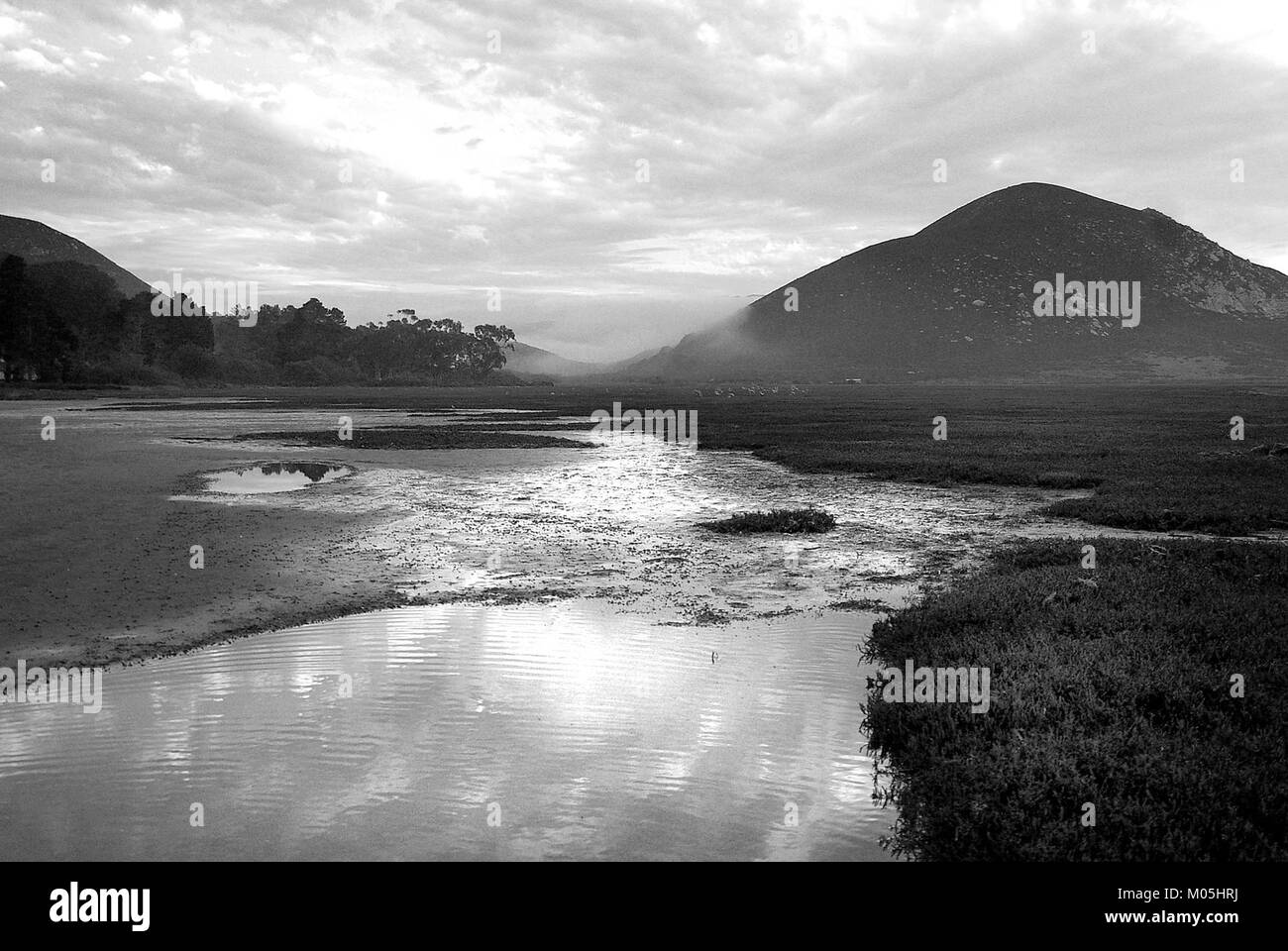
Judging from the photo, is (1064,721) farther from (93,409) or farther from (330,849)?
(93,409)

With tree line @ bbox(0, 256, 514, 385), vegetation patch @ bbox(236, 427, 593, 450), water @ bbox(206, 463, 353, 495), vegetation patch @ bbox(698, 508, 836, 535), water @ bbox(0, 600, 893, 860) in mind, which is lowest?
water @ bbox(0, 600, 893, 860)

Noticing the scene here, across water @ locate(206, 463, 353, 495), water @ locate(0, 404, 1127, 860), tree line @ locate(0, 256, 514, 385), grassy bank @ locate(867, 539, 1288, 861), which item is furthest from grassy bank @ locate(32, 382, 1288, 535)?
tree line @ locate(0, 256, 514, 385)

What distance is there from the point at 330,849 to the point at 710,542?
15.1 metres

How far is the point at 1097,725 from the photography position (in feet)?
29.0

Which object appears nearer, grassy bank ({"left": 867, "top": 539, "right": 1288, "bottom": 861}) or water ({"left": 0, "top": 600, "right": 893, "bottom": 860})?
grassy bank ({"left": 867, "top": 539, "right": 1288, "bottom": 861})

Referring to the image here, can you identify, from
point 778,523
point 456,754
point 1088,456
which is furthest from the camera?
point 1088,456

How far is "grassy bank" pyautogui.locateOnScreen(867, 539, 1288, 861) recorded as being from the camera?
22.6 ft

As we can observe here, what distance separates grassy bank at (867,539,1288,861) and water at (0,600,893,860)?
0.69m

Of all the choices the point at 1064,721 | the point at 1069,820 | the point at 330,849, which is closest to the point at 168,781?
the point at 330,849

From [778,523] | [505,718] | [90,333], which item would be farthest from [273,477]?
[90,333]

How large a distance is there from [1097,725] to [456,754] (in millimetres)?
6696

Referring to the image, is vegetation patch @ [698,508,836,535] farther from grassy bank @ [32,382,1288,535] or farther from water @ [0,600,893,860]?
water @ [0,600,893,860]

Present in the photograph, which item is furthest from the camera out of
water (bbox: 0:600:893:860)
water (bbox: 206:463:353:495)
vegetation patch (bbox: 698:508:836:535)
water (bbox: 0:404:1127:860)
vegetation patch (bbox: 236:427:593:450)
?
vegetation patch (bbox: 236:427:593:450)

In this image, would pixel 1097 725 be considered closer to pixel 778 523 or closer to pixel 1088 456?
pixel 778 523
